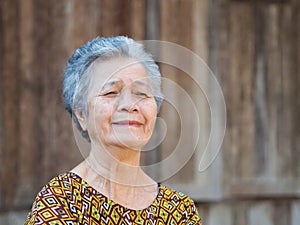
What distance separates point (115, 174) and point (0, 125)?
7.25 feet

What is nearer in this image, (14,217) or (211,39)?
(14,217)

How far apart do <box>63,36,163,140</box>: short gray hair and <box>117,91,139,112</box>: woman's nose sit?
12 centimetres

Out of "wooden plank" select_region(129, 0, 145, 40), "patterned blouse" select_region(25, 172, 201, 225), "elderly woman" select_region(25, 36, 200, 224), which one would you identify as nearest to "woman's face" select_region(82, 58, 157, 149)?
"elderly woman" select_region(25, 36, 200, 224)

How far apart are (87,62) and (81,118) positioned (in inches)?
7.4

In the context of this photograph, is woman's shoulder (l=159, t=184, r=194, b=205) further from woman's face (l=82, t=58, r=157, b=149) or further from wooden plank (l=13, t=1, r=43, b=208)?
wooden plank (l=13, t=1, r=43, b=208)

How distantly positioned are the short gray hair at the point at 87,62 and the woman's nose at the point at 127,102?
0.12 meters

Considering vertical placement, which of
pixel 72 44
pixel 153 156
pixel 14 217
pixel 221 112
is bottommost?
pixel 14 217

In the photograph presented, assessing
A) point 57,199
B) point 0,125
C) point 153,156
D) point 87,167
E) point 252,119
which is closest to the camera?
point 57,199

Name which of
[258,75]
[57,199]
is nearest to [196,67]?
[258,75]

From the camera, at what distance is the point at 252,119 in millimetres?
5129

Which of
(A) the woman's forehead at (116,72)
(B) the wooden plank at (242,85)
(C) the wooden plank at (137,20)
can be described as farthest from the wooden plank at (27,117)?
(A) the woman's forehead at (116,72)

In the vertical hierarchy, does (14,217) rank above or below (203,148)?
below

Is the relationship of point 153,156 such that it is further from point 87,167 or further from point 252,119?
point 87,167

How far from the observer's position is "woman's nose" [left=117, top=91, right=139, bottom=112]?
2.29 m
